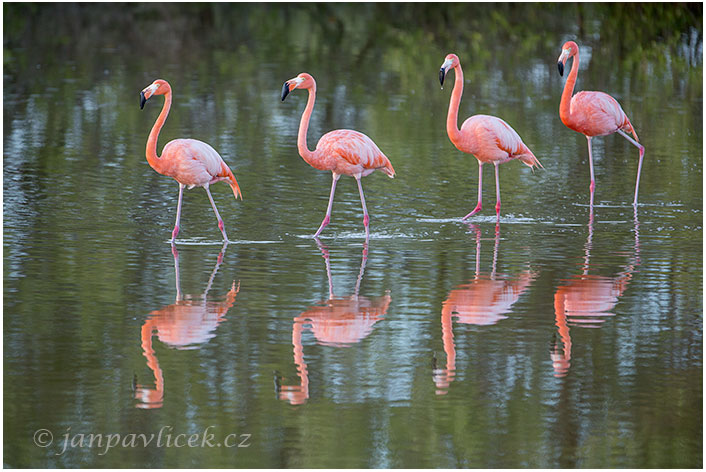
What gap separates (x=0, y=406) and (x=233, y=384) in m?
1.06

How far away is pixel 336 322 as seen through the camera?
730 centimetres

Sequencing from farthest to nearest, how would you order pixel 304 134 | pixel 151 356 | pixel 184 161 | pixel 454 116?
pixel 454 116 < pixel 304 134 < pixel 184 161 < pixel 151 356

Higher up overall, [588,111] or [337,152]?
[588,111]

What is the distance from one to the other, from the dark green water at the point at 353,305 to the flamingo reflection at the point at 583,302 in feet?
0.08

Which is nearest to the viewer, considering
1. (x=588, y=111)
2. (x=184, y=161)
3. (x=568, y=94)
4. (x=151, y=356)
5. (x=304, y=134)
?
(x=151, y=356)

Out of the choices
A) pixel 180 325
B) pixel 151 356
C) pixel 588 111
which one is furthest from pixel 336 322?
pixel 588 111

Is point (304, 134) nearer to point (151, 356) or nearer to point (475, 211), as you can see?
point (475, 211)

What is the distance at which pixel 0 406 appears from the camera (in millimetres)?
5809

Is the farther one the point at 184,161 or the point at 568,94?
the point at 568,94

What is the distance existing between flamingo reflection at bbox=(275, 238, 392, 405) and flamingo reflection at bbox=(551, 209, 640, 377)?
40.8 inches

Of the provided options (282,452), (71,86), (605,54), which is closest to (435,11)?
(605,54)

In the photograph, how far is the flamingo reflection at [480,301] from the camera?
6.91 m

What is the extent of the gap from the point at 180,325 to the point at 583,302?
94.9 inches

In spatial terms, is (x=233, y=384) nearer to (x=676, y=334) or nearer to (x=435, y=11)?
(x=676, y=334)
